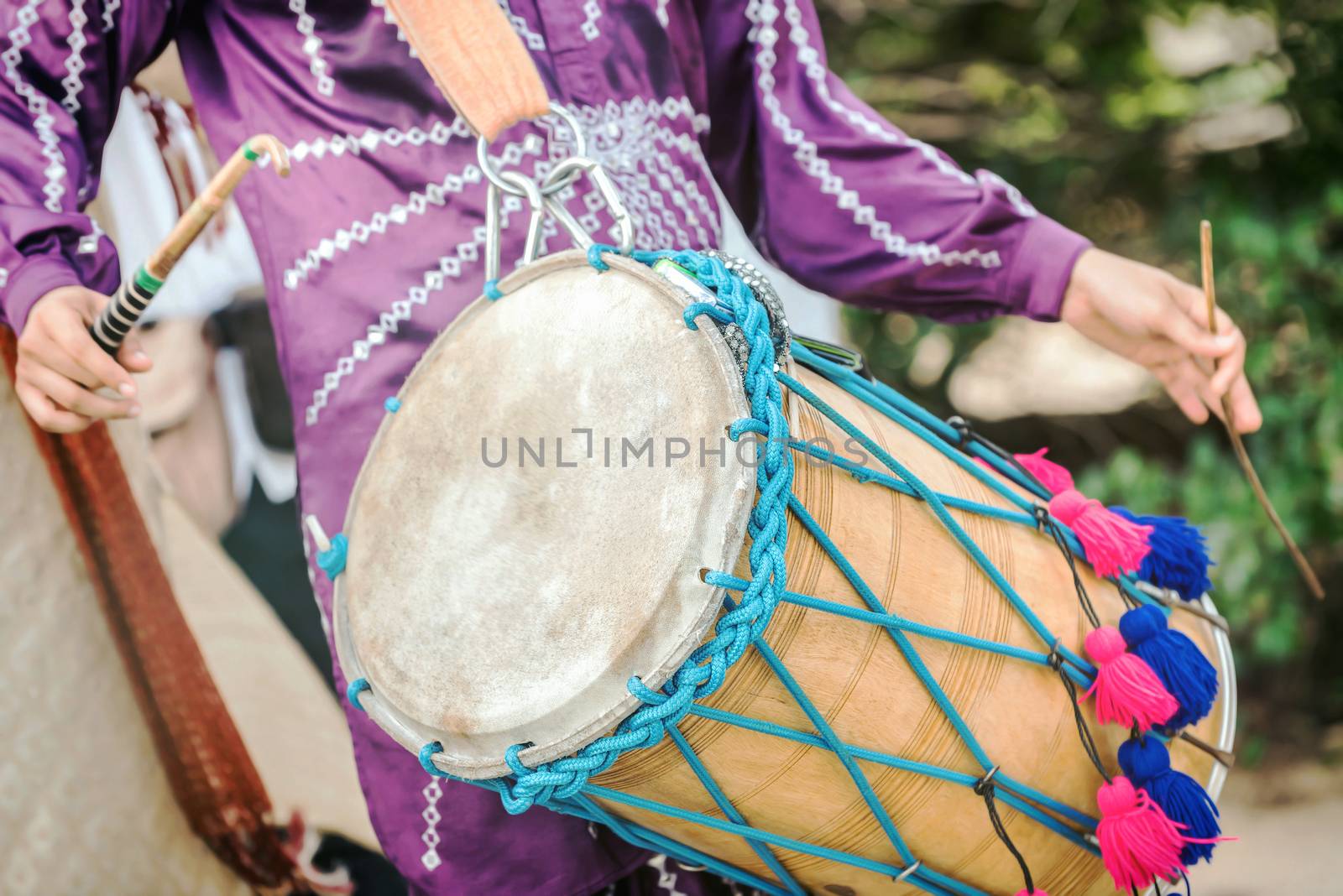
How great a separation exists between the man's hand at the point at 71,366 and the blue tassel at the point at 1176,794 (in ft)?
2.80

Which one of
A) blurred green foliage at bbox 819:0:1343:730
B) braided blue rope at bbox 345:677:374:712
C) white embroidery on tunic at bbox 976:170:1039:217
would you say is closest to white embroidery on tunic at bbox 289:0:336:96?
braided blue rope at bbox 345:677:374:712

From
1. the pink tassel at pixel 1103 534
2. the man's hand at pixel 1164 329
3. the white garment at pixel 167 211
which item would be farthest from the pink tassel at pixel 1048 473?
the white garment at pixel 167 211

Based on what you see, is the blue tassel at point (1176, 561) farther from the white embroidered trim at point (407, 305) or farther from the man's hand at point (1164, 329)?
the white embroidered trim at point (407, 305)

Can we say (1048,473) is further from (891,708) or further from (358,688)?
(358,688)

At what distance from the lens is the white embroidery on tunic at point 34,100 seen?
0.91 metres

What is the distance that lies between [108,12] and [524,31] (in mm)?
361

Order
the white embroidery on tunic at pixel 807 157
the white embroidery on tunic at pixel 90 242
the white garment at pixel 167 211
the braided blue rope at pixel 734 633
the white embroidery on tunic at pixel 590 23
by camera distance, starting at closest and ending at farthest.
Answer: the braided blue rope at pixel 734 633, the white embroidery on tunic at pixel 90 242, the white embroidery on tunic at pixel 590 23, the white embroidery on tunic at pixel 807 157, the white garment at pixel 167 211

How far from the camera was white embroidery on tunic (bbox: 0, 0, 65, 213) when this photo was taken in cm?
91

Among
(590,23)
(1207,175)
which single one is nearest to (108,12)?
(590,23)

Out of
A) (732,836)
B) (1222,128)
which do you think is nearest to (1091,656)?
(732,836)

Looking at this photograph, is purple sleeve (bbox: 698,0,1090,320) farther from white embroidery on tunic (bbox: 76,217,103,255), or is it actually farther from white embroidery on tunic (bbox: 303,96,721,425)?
white embroidery on tunic (bbox: 76,217,103,255)

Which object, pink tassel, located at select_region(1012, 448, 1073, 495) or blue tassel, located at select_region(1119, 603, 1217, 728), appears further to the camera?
pink tassel, located at select_region(1012, 448, 1073, 495)

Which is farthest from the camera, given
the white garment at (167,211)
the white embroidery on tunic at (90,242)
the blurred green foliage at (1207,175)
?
the blurred green foliage at (1207,175)

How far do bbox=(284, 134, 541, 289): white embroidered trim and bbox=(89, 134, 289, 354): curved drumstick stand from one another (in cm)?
17
